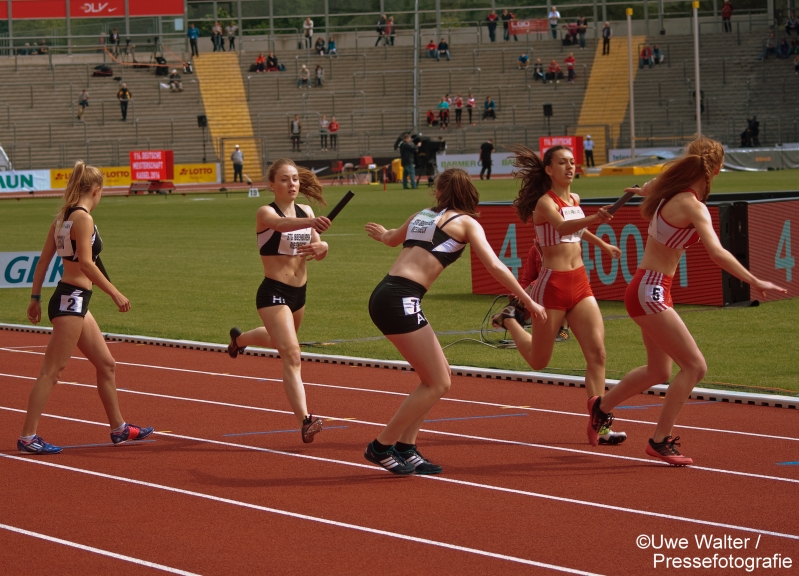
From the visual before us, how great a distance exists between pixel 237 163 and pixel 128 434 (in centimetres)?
4561

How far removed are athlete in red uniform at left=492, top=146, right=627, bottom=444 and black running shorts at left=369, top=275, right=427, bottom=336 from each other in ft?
3.55

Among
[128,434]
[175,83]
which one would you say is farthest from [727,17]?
[128,434]

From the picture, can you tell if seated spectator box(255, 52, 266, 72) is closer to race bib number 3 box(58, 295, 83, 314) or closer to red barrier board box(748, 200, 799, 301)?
red barrier board box(748, 200, 799, 301)

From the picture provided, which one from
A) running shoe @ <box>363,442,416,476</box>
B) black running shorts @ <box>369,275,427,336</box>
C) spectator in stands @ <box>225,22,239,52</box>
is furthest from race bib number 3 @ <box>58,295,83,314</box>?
spectator in stands @ <box>225,22,239,52</box>

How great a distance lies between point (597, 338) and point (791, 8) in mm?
58841

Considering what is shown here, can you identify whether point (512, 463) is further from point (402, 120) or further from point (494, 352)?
point (402, 120)

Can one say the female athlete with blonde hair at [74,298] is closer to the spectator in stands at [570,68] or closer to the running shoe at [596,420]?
the running shoe at [596,420]

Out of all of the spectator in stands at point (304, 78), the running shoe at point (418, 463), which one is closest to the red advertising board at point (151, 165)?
the spectator in stands at point (304, 78)

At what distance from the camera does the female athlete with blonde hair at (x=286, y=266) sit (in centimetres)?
774

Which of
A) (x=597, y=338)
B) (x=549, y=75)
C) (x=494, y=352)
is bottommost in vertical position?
(x=494, y=352)

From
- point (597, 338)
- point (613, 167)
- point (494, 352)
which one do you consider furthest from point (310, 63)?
point (597, 338)

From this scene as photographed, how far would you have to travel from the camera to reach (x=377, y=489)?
686 cm

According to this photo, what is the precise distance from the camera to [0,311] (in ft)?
54.1

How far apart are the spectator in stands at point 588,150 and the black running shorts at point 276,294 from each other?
150 ft
